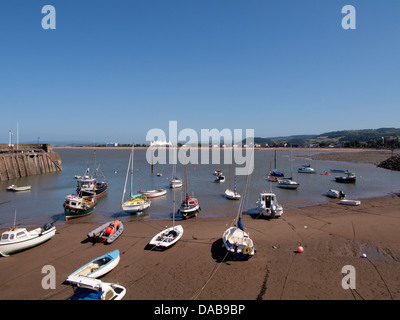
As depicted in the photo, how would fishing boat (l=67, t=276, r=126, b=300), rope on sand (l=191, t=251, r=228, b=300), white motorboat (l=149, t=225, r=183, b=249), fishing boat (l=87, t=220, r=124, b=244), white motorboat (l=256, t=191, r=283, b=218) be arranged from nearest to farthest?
1. fishing boat (l=67, t=276, r=126, b=300)
2. rope on sand (l=191, t=251, r=228, b=300)
3. white motorboat (l=149, t=225, r=183, b=249)
4. fishing boat (l=87, t=220, r=124, b=244)
5. white motorboat (l=256, t=191, r=283, b=218)

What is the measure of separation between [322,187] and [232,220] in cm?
2811

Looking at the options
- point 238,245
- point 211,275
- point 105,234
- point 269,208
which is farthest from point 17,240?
point 269,208

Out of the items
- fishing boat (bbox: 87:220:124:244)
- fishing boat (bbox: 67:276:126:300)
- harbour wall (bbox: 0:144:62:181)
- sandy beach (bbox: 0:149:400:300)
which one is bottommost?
sandy beach (bbox: 0:149:400:300)

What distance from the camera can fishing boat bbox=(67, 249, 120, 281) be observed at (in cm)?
1330

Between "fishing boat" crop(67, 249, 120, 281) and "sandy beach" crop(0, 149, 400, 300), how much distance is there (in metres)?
0.44

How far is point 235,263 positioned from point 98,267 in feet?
26.0

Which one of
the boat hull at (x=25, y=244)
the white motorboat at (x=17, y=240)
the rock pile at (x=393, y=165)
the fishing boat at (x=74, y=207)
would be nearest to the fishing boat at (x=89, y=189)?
the fishing boat at (x=74, y=207)

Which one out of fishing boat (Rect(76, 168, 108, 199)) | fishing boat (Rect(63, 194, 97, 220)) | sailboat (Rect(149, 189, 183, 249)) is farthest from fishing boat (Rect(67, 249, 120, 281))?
fishing boat (Rect(76, 168, 108, 199))

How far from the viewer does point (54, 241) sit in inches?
774

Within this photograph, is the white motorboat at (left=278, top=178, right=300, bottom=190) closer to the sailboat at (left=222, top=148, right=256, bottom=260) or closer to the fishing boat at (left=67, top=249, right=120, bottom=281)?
the sailboat at (left=222, top=148, right=256, bottom=260)

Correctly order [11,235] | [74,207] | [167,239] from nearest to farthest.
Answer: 1. [11,235]
2. [167,239]
3. [74,207]

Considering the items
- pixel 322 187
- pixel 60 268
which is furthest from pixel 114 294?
pixel 322 187

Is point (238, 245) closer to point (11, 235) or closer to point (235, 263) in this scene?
point (235, 263)

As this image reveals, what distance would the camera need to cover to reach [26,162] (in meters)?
59.1
